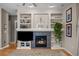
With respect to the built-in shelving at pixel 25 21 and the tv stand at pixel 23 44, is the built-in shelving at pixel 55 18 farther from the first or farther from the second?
the tv stand at pixel 23 44

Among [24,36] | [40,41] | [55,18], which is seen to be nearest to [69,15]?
[55,18]

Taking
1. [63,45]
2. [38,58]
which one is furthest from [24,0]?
[63,45]

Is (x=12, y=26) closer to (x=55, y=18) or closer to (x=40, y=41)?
(x=40, y=41)

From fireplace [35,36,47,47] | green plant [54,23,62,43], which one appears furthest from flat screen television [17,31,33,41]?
green plant [54,23,62,43]

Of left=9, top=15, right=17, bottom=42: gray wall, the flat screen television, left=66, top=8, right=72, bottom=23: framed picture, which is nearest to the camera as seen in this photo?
left=9, top=15, right=17, bottom=42: gray wall

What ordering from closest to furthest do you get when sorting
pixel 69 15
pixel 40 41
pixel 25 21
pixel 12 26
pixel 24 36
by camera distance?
pixel 12 26 < pixel 69 15 < pixel 25 21 < pixel 24 36 < pixel 40 41

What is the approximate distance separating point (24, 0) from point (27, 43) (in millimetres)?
3635

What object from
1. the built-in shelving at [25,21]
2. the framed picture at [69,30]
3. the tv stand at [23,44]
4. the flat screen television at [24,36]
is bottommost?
the tv stand at [23,44]

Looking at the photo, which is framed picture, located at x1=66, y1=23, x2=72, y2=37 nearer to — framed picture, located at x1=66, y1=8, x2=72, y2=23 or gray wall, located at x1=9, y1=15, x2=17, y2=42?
framed picture, located at x1=66, y1=8, x2=72, y2=23

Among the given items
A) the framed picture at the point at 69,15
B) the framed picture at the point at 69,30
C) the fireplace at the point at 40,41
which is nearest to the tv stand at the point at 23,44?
the fireplace at the point at 40,41

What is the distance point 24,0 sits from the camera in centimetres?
156

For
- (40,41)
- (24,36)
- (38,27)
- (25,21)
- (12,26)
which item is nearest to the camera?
(12,26)

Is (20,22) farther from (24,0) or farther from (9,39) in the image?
(24,0)

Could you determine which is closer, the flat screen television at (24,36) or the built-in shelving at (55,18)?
the built-in shelving at (55,18)
